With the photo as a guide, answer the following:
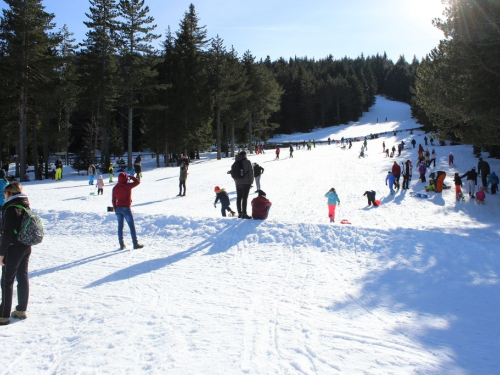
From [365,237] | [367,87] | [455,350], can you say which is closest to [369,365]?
[455,350]

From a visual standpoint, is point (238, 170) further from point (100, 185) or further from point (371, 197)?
point (100, 185)

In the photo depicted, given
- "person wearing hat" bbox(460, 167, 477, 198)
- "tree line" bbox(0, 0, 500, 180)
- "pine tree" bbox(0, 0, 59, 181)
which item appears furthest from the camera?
"pine tree" bbox(0, 0, 59, 181)

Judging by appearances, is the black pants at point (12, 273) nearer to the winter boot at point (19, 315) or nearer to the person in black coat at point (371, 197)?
the winter boot at point (19, 315)

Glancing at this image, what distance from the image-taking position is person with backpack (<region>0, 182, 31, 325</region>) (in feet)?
15.0

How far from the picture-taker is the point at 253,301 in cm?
523

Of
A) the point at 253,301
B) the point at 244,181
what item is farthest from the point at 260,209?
the point at 253,301

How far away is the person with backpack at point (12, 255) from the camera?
456 centimetres

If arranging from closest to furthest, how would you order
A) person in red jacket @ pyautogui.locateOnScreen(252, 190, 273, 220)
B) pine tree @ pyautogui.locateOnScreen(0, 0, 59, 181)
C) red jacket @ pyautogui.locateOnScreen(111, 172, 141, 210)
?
1. red jacket @ pyautogui.locateOnScreen(111, 172, 141, 210)
2. person in red jacket @ pyautogui.locateOnScreen(252, 190, 273, 220)
3. pine tree @ pyautogui.locateOnScreen(0, 0, 59, 181)

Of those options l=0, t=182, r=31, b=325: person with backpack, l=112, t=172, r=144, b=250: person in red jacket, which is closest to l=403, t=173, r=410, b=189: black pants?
l=112, t=172, r=144, b=250: person in red jacket

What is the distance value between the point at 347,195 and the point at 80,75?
23.6 meters

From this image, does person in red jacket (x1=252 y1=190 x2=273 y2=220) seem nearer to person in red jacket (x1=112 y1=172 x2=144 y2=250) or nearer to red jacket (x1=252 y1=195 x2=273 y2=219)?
red jacket (x1=252 y1=195 x2=273 y2=219)

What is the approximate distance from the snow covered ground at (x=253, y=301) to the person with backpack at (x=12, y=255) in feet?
0.77

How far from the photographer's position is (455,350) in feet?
13.0

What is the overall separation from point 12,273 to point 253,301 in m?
3.12
